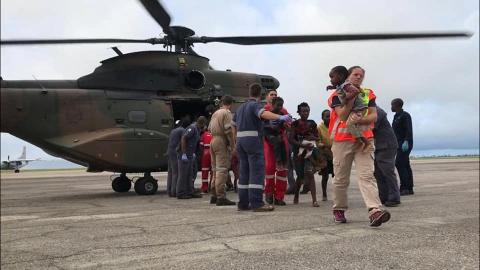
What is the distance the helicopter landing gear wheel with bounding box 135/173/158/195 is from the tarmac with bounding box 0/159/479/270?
3693 millimetres

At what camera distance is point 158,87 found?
37.3 ft

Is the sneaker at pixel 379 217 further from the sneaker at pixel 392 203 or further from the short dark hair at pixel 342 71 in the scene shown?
the sneaker at pixel 392 203

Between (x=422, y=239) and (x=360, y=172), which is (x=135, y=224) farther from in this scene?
(x=422, y=239)

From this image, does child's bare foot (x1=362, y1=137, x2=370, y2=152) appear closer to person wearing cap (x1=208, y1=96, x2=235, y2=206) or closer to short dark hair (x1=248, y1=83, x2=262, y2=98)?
short dark hair (x1=248, y1=83, x2=262, y2=98)

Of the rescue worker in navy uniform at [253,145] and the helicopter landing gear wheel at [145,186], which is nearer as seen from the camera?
the rescue worker in navy uniform at [253,145]

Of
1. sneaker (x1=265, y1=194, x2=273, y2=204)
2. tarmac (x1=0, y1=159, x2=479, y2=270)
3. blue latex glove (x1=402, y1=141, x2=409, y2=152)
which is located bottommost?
tarmac (x1=0, y1=159, x2=479, y2=270)

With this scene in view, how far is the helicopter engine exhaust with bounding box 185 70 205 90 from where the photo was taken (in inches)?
456

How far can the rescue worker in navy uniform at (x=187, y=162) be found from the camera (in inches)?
373

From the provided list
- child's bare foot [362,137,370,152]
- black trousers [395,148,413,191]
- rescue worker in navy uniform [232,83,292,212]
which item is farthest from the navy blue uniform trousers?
black trousers [395,148,413,191]

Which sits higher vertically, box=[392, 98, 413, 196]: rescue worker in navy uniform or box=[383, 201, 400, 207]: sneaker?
box=[392, 98, 413, 196]: rescue worker in navy uniform

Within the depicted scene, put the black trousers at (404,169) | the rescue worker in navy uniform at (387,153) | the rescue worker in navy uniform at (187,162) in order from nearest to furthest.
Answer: the rescue worker in navy uniform at (387,153) → the black trousers at (404,169) → the rescue worker in navy uniform at (187,162)

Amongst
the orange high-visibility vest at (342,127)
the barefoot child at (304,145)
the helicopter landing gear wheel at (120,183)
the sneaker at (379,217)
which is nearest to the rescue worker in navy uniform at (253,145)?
the barefoot child at (304,145)

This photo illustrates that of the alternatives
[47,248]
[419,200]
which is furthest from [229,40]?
[47,248]

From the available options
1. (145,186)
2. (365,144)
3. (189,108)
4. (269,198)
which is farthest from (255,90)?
(189,108)
